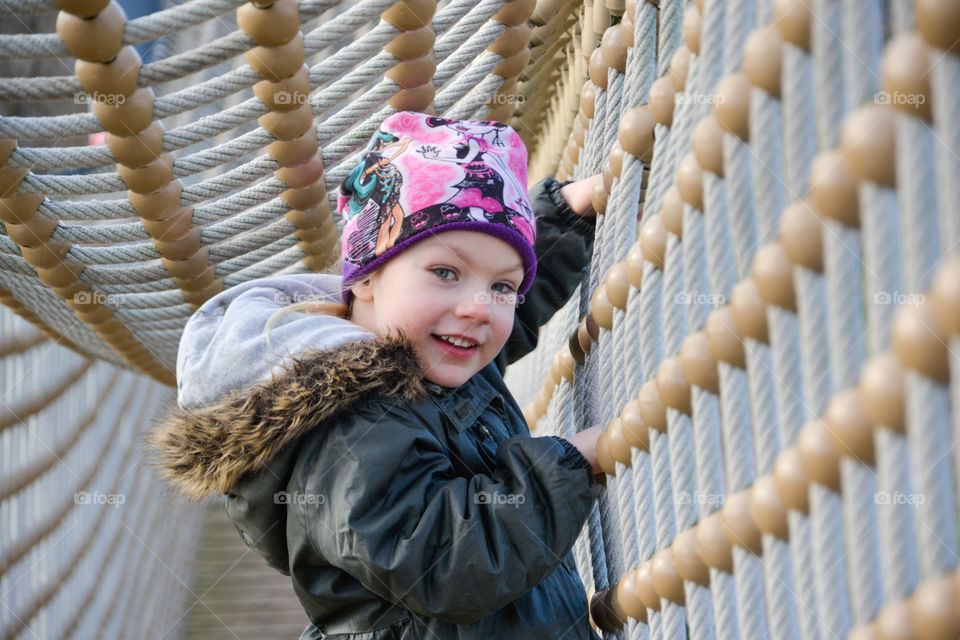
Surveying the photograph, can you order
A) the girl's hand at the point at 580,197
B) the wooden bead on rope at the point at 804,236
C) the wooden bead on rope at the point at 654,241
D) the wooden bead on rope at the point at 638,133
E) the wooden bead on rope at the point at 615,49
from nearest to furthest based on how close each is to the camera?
the wooden bead on rope at the point at 804,236 → the wooden bead on rope at the point at 654,241 → the wooden bead on rope at the point at 638,133 → the wooden bead on rope at the point at 615,49 → the girl's hand at the point at 580,197

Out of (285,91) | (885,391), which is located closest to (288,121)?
(285,91)

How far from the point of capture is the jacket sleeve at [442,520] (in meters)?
0.82

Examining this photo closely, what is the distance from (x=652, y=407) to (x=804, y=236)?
242mm

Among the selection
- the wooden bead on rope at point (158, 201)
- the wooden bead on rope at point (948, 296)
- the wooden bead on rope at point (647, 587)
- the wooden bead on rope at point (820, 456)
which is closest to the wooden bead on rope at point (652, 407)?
the wooden bead on rope at point (647, 587)

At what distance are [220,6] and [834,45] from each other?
66 centimetres

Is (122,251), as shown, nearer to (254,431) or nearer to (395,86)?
(395,86)

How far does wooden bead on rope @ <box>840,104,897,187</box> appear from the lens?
1.63ft

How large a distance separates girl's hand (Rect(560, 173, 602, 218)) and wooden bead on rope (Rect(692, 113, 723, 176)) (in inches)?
17.1

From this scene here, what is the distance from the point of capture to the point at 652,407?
0.78 metres

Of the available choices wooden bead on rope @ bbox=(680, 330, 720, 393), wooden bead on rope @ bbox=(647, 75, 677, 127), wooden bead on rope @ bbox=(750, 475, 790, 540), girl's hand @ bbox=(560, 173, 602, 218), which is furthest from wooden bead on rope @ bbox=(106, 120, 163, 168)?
wooden bead on rope @ bbox=(750, 475, 790, 540)

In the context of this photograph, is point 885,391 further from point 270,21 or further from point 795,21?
point 270,21

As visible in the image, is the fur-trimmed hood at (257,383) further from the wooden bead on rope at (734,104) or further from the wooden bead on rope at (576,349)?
the wooden bead on rope at (734,104)

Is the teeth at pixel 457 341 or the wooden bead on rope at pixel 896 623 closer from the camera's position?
the wooden bead on rope at pixel 896 623

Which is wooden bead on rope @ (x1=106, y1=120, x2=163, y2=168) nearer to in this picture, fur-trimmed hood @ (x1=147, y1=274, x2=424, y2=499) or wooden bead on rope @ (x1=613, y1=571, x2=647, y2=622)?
fur-trimmed hood @ (x1=147, y1=274, x2=424, y2=499)
